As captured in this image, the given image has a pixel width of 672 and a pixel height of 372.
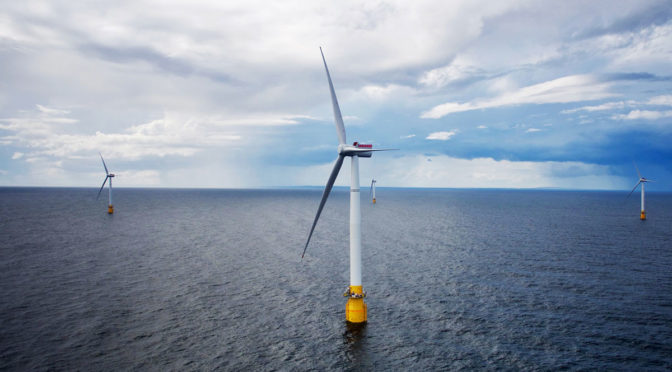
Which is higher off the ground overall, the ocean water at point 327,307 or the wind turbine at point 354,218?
the wind turbine at point 354,218

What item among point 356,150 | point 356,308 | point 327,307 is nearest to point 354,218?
point 356,150

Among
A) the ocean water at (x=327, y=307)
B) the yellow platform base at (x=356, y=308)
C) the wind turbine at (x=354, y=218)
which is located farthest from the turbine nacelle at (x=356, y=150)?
the ocean water at (x=327, y=307)

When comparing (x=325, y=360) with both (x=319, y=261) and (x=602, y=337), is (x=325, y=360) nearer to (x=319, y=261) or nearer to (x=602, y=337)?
(x=602, y=337)

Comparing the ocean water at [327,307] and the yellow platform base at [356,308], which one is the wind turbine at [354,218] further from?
the ocean water at [327,307]

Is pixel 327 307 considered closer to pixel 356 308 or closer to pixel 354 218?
pixel 356 308

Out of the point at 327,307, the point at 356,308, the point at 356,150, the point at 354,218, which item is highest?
the point at 356,150

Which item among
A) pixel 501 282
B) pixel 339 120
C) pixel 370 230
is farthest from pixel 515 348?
pixel 370 230

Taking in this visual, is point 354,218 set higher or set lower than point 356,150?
lower

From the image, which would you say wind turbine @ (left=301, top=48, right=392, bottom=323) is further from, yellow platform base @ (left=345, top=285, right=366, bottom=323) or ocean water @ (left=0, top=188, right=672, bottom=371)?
ocean water @ (left=0, top=188, right=672, bottom=371)

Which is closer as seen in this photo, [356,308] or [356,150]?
[356,150]

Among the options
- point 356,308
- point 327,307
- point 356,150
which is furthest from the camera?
point 327,307

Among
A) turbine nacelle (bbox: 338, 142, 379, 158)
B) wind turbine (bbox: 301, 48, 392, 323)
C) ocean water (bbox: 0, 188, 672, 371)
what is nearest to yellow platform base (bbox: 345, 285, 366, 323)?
wind turbine (bbox: 301, 48, 392, 323)
